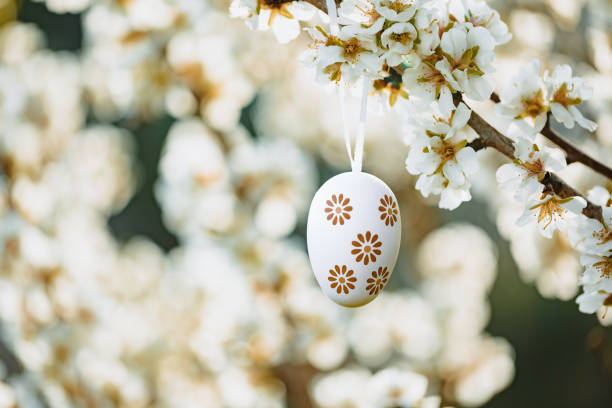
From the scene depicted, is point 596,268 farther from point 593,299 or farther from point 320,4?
point 320,4

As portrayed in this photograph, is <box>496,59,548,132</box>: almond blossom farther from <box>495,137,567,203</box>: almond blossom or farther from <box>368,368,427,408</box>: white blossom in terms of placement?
<box>368,368,427,408</box>: white blossom

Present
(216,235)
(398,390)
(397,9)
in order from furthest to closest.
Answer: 1. (216,235)
2. (398,390)
3. (397,9)

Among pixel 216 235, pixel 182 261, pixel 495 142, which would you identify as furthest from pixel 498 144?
pixel 182 261

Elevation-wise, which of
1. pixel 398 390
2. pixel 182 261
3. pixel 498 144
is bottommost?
pixel 182 261

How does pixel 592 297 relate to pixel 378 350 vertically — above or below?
above

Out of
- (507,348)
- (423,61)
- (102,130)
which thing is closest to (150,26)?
(102,130)

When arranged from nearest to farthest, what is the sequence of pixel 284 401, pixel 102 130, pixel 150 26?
pixel 150 26, pixel 284 401, pixel 102 130

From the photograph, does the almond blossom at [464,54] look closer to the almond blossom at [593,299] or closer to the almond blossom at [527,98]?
the almond blossom at [527,98]

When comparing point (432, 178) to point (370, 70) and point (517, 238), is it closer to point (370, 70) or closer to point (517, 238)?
point (370, 70)
